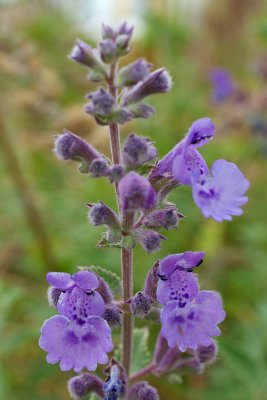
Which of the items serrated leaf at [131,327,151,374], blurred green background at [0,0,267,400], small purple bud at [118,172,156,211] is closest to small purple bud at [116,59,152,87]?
small purple bud at [118,172,156,211]

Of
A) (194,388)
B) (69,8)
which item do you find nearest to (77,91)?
(69,8)

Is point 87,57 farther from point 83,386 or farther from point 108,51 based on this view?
point 83,386

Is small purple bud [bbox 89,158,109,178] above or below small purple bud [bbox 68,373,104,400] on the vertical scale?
above

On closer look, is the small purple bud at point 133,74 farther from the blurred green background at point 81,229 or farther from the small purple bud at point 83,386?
the blurred green background at point 81,229

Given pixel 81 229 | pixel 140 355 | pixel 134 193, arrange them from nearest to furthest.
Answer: pixel 134 193, pixel 140 355, pixel 81 229

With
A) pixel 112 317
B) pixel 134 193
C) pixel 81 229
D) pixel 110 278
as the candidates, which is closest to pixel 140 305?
pixel 112 317

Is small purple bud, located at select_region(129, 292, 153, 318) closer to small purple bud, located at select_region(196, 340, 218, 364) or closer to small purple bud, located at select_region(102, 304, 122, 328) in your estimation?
small purple bud, located at select_region(102, 304, 122, 328)
